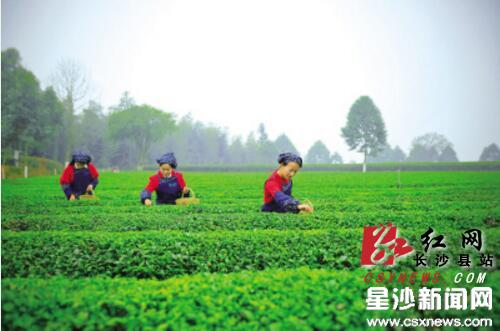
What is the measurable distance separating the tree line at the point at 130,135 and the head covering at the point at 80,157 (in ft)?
41.4

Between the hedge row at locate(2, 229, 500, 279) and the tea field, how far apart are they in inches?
0.5

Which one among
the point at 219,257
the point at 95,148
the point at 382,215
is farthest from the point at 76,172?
the point at 95,148

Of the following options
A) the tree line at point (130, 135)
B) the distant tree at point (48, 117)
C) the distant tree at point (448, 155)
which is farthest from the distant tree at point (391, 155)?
the distant tree at point (48, 117)

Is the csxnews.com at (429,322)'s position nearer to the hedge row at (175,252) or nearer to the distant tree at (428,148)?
the hedge row at (175,252)

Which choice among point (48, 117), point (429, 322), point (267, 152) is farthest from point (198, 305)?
point (267, 152)

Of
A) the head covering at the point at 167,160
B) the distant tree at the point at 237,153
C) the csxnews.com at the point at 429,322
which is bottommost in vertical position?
the csxnews.com at the point at 429,322

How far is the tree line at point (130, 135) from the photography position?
98.1 ft

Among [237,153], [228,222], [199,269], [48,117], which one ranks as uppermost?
[48,117]

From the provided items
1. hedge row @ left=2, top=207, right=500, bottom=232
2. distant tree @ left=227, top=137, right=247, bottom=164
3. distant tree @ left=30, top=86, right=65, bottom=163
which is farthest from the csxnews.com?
distant tree @ left=227, top=137, right=247, bottom=164

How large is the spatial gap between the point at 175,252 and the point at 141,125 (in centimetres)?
6284

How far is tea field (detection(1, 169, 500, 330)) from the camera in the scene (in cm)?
274

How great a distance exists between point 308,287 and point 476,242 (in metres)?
2.45

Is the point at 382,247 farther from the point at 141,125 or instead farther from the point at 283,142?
the point at 283,142

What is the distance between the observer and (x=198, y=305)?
117 inches
